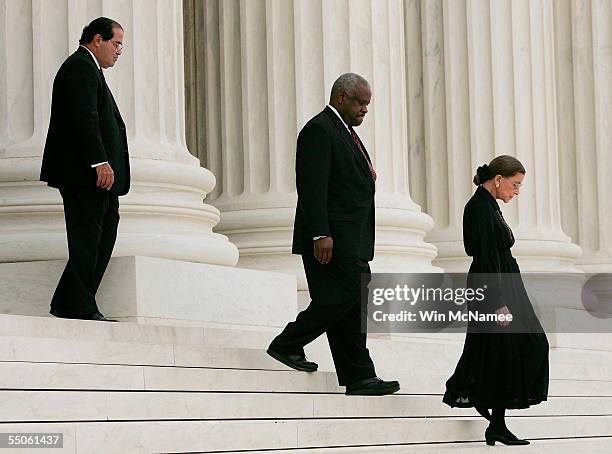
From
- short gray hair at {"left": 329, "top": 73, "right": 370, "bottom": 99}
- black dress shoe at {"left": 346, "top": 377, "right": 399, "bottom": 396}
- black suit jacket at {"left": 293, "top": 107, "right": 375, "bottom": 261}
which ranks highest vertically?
short gray hair at {"left": 329, "top": 73, "right": 370, "bottom": 99}

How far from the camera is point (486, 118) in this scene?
40562 mm

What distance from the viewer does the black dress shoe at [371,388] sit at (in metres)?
23.2

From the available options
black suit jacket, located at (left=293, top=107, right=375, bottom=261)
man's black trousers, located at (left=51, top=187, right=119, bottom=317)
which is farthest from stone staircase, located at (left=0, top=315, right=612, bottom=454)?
black suit jacket, located at (left=293, top=107, right=375, bottom=261)

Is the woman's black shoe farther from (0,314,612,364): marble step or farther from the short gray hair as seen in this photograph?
the short gray hair

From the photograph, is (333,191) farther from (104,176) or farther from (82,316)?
(82,316)

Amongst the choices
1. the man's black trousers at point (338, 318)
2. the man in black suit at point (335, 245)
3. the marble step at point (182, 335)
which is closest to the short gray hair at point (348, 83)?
the man in black suit at point (335, 245)

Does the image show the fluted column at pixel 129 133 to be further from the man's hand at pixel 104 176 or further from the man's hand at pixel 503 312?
the man's hand at pixel 503 312

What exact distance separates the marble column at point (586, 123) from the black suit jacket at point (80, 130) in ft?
87.0

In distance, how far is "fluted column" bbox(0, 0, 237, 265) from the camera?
1026 inches

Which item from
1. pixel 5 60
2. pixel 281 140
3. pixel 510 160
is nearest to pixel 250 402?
pixel 510 160

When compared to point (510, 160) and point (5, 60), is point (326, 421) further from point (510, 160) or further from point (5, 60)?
point (5, 60)

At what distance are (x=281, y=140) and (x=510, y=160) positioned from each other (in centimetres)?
830

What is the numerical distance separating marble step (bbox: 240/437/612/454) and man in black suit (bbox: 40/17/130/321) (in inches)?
158

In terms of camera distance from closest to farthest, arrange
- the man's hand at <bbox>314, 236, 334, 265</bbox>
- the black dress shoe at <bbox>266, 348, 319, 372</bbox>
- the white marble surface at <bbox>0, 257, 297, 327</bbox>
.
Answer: the man's hand at <bbox>314, 236, 334, 265</bbox> < the black dress shoe at <bbox>266, 348, 319, 372</bbox> < the white marble surface at <bbox>0, 257, 297, 327</bbox>
